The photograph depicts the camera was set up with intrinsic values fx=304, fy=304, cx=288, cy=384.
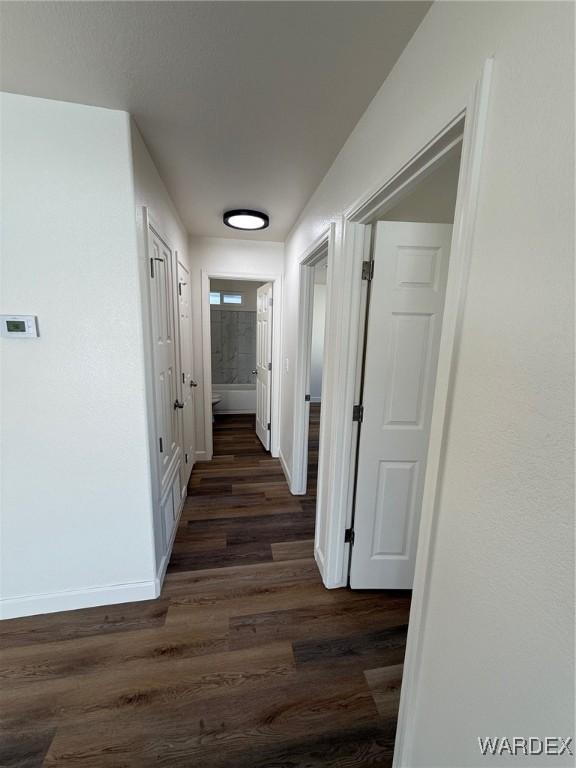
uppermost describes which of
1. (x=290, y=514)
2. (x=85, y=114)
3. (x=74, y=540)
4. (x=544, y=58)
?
(x=85, y=114)

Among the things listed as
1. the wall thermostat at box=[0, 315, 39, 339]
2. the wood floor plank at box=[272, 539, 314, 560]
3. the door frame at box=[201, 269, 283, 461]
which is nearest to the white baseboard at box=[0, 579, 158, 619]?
the wood floor plank at box=[272, 539, 314, 560]

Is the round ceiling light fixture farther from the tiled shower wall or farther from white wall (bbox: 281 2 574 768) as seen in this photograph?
the tiled shower wall

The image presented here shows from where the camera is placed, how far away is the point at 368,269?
1.50 m

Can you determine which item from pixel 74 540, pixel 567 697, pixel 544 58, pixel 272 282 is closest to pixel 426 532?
pixel 567 697

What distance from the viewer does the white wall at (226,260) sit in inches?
124

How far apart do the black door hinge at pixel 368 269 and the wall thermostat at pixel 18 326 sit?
1553 mm

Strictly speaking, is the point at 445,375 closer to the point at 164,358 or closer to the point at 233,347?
the point at 164,358

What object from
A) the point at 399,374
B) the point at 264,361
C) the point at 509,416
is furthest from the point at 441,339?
the point at 264,361

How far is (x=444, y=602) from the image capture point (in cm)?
81

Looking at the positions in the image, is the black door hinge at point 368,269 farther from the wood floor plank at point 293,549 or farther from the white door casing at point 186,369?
the wood floor plank at point 293,549

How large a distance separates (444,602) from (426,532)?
0.56 ft

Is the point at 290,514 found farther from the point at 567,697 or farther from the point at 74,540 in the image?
the point at 567,697

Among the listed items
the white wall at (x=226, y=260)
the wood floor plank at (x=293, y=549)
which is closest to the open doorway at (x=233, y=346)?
the white wall at (x=226, y=260)

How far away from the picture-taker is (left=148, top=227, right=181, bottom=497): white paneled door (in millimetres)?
1753
